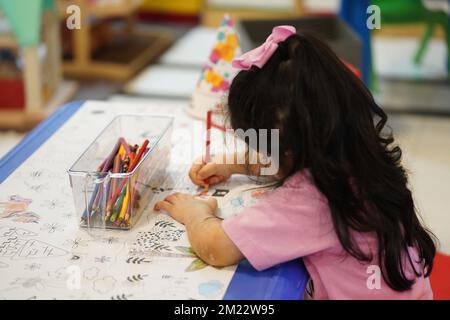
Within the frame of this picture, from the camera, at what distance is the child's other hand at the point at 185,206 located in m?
1.04

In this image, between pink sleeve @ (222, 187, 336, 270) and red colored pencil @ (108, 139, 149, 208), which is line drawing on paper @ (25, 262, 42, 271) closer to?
red colored pencil @ (108, 139, 149, 208)

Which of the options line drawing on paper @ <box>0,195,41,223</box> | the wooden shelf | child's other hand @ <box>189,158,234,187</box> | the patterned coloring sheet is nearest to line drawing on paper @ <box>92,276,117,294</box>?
the patterned coloring sheet

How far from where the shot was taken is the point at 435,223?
72.0 inches

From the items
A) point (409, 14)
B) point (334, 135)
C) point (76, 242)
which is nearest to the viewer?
point (334, 135)

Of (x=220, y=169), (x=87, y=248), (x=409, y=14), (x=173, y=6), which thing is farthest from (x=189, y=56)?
(x=87, y=248)

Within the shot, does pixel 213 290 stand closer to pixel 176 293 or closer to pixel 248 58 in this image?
pixel 176 293

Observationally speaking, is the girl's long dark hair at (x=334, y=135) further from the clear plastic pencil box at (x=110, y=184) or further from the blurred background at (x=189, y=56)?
the blurred background at (x=189, y=56)

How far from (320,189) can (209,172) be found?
0.33 metres

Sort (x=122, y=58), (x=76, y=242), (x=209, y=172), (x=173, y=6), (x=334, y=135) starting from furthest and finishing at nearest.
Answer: (x=173, y=6), (x=122, y=58), (x=209, y=172), (x=76, y=242), (x=334, y=135)

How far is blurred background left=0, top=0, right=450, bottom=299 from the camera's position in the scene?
2.24 m

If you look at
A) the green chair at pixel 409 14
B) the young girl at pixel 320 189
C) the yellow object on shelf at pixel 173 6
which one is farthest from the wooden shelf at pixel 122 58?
the young girl at pixel 320 189

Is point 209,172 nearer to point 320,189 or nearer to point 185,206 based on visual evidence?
point 185,206

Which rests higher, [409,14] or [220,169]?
[409,14]

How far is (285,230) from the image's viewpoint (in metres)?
0.90
